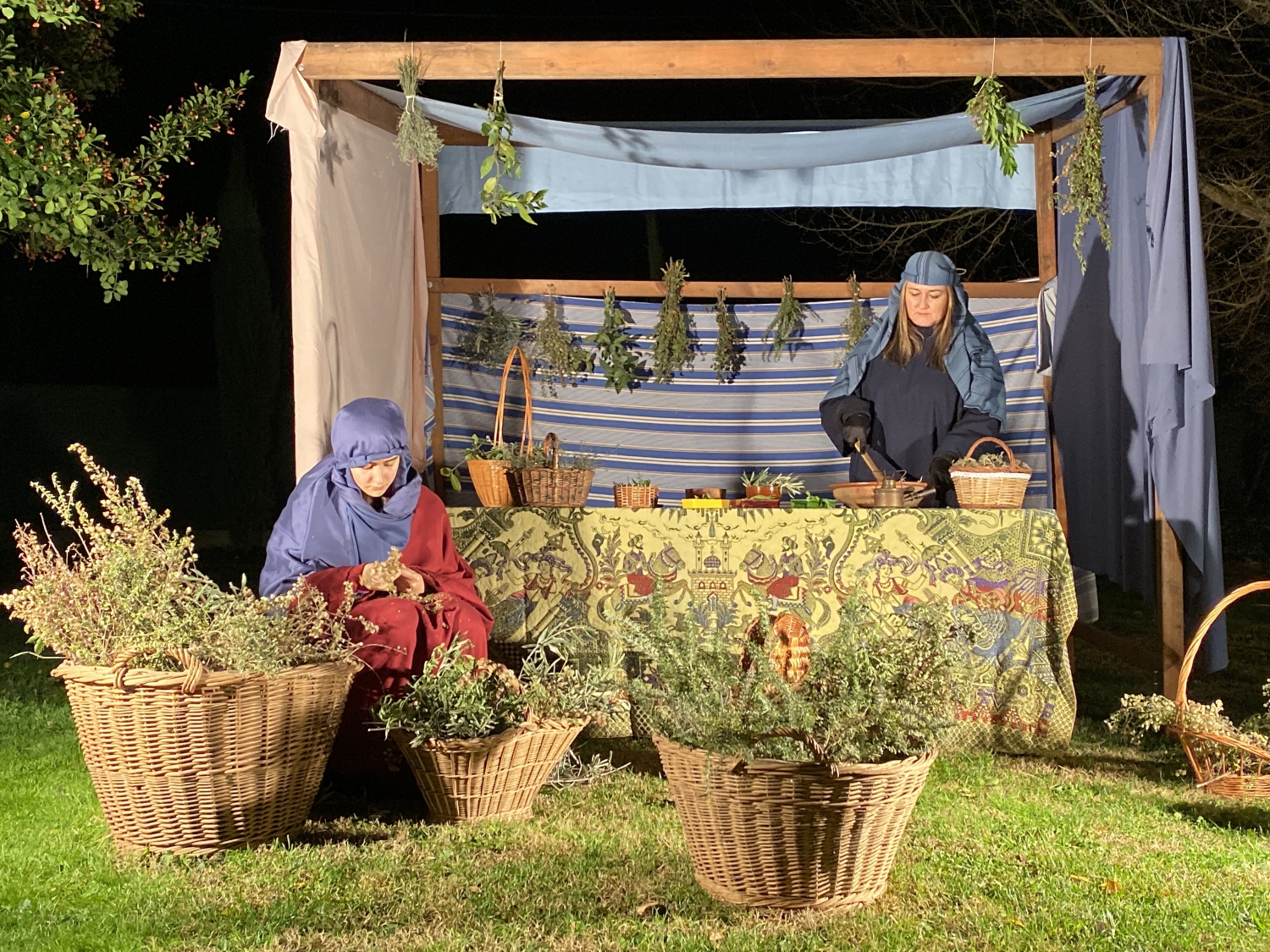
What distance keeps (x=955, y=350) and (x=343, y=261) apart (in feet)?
10.1

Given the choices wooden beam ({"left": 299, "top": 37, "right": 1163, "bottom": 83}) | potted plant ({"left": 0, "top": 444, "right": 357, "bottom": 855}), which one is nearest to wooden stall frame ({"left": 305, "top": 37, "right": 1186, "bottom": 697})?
wooden beam ({"left": 299, "top": 37, "right": 1163, "bottom": 83})

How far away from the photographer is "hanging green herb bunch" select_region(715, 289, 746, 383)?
726cm

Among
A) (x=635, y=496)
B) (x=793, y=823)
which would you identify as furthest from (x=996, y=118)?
(x=793, y=823)

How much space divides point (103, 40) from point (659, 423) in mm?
4126

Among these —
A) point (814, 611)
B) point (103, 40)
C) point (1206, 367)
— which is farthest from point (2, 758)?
point (1206, 367)

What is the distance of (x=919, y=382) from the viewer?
6.70 metres

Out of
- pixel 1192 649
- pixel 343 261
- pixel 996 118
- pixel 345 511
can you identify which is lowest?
pixel 1192 649

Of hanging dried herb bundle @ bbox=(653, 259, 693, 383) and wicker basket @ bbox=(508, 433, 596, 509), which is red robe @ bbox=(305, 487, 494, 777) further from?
hanging dried herb bundle @ bbox=(653, 259, 693, 383)

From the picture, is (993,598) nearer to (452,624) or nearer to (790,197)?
(452,624)

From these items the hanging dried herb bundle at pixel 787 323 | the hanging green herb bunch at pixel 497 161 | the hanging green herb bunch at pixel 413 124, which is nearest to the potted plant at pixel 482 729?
the hanging green herb bunch at pixel 497 161

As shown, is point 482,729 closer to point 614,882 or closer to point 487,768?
point 487,768

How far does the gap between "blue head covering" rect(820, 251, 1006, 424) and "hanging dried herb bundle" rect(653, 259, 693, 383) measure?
3.01 ft

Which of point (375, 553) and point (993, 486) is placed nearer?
point (375, 553)

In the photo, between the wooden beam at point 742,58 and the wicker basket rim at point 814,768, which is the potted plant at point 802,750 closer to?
the wicker basket rim at point 814,768
